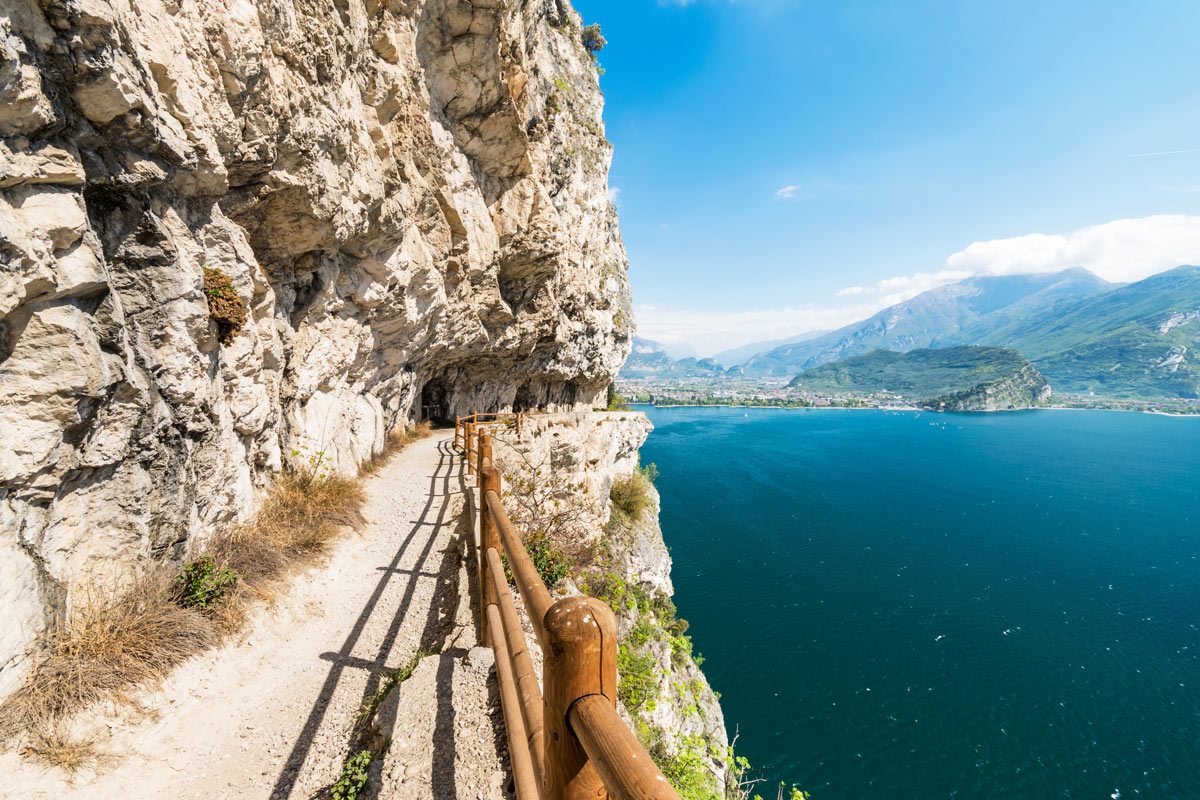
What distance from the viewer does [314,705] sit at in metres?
4.48

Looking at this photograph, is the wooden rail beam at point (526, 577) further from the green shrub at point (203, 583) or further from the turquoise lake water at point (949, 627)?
the turquoise lake water at point (949, 627)

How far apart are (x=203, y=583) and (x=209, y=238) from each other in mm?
5124

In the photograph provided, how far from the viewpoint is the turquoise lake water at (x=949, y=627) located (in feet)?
67.7

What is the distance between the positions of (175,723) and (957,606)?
135ft

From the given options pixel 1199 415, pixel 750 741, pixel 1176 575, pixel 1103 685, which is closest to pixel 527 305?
pixel 750 741

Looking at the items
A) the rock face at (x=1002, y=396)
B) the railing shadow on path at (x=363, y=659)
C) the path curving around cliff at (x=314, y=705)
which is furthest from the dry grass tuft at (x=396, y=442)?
the rock face at (x=1002, y=396)

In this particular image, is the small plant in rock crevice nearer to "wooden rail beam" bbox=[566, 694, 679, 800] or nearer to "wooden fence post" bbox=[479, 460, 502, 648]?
"wooden fence post" bbox=[479, 460, 502, 648]

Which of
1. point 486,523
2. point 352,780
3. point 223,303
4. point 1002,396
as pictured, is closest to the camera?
point 352,780

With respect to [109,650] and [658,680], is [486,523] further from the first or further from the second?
[658,680]

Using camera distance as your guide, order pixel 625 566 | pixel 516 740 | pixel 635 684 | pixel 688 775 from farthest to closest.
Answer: pixel 625 566 → pixel 635 684 → pixel 688 775 → pixel 516 740

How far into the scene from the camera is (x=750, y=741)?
21594 mm

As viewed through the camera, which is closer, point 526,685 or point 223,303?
point 526,685

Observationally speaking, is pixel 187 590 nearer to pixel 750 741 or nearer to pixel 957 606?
pixel 750 741

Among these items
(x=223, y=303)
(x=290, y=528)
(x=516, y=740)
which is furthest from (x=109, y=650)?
(x=223, y=303)
